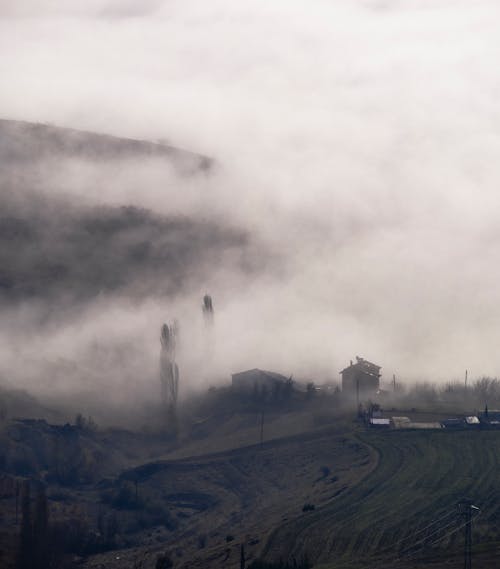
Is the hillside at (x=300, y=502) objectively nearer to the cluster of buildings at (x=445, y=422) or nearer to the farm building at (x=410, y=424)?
the cluster of buildings at (x=445, y=422)

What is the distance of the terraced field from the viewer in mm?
137750

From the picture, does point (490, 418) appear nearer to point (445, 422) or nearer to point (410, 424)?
A: point (445, 422)

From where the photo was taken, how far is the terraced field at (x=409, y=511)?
13775 cm

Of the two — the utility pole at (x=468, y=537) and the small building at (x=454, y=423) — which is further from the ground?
the small building at (x=454, y=423)

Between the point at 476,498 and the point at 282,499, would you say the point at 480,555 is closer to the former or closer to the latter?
the point at 476,498

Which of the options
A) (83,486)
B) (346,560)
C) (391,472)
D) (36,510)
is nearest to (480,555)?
(346,560)

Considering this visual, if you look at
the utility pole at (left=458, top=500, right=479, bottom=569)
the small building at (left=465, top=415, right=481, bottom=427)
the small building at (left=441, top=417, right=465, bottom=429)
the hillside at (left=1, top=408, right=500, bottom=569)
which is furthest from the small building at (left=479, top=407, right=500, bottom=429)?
the utility pole at (left=458, top=500, right=479, bottom=569)

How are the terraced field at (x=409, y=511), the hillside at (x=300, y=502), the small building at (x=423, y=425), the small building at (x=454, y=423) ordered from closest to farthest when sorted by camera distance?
the terraced field at (x=409, y=511) < the hillside at (x=300, y=502) < the small building at (x=454, y=423) < the small building at (x=423, y=425)

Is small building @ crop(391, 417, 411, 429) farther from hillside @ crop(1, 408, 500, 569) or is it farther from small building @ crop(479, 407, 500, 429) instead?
small building @ crop(479, 407, 500, 429)

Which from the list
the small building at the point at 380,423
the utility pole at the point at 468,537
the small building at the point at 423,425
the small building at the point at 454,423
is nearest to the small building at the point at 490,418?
the small building at the point at 454,423

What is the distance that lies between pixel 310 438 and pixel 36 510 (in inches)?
1963

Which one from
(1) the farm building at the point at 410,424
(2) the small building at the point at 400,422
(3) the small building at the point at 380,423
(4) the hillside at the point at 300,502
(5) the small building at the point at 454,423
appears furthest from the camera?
(3) the small building at the point at 380,423

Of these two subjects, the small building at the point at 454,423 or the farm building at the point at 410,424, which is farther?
the farm building at the point at 410,424

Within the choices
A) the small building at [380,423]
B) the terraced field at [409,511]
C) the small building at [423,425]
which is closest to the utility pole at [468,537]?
the terraced field at [409,511]
